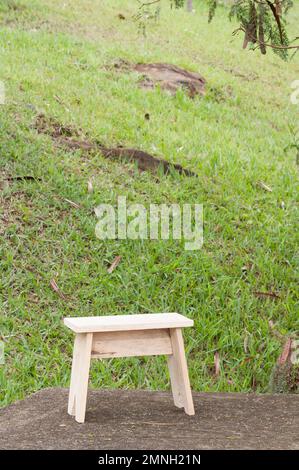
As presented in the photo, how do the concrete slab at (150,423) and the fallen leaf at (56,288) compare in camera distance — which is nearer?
the concrete slab at (150,423)

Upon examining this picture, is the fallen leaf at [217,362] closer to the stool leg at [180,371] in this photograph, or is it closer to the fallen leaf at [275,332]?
the fallen leaf at [275,332]

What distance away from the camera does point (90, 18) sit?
16047 mm

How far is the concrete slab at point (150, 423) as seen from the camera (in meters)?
3.91

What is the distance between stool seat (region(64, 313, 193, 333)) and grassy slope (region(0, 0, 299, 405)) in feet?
4.95

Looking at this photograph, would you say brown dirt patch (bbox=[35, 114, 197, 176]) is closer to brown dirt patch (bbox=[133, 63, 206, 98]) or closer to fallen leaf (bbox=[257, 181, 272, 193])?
fallen leaf (bbox=[257, 181, 272, 193])

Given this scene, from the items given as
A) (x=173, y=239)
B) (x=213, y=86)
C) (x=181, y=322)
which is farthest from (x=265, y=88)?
(x=181, y=322)

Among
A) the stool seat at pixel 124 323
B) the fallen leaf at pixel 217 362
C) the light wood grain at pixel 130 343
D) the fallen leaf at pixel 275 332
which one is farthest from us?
the fallen leaf at pixel 275 332

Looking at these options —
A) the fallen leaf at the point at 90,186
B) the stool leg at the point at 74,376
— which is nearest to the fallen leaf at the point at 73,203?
the fallen leaf at the point at 90,186

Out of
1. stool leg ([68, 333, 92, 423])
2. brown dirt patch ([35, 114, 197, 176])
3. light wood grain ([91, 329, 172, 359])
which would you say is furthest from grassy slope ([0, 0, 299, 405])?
light wood grain ([91, 329, 172, 359])

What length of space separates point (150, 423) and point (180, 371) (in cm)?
35

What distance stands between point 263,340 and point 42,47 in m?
7.44

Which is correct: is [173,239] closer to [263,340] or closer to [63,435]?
[263,340]

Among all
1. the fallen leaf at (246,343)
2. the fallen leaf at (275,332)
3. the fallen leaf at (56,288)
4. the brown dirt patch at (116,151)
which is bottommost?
the fallen leaf at (246,343)

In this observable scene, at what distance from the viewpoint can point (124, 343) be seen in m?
4.27
